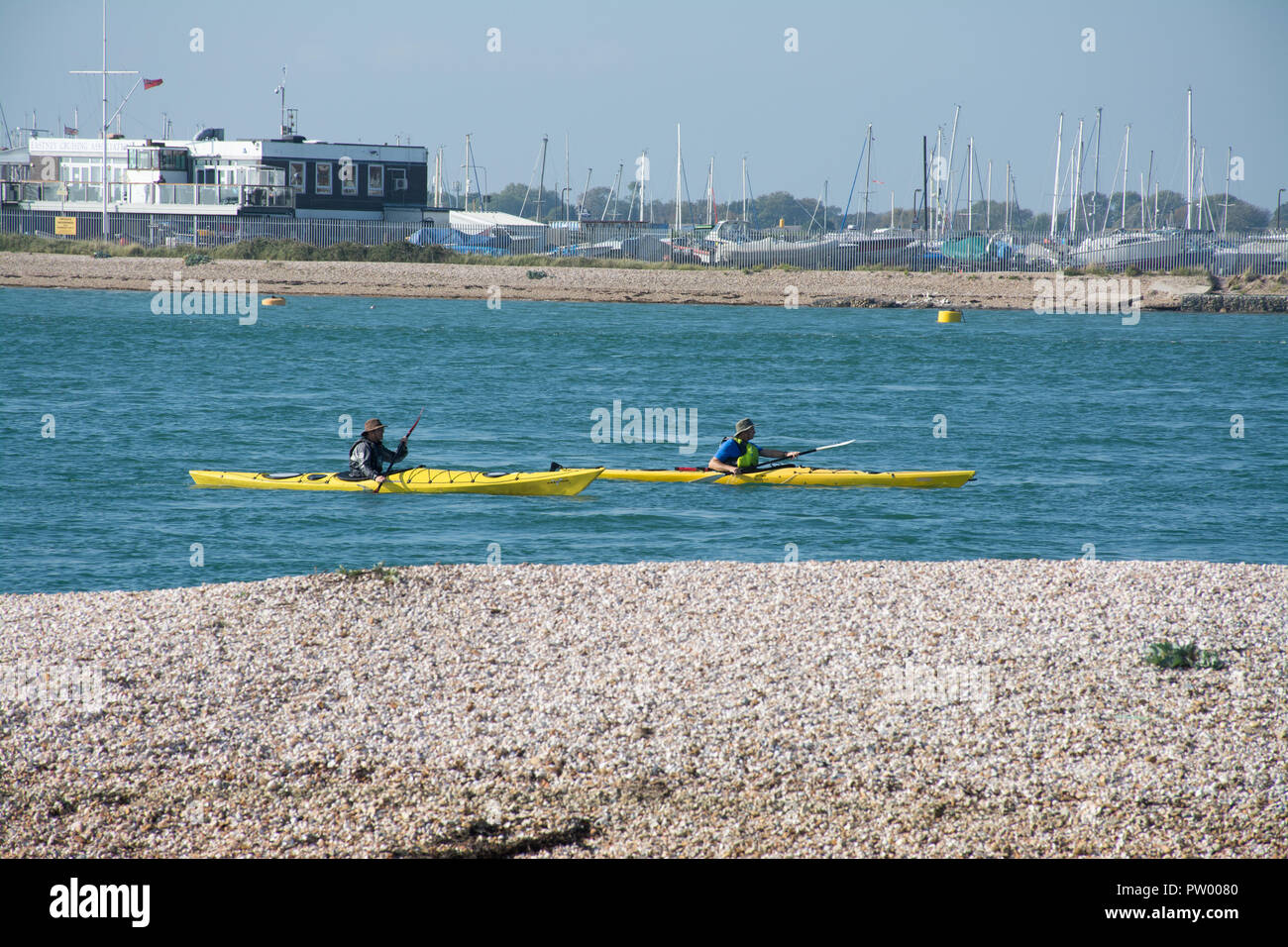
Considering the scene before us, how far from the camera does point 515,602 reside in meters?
10.2

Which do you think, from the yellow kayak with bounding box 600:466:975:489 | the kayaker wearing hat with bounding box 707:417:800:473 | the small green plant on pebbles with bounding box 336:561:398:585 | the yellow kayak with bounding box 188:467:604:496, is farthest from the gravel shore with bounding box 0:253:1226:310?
the small green plant on pebbles with bounding box 336:561:398:585

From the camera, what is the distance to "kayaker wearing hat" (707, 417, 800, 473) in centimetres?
1848

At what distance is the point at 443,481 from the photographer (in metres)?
18.1

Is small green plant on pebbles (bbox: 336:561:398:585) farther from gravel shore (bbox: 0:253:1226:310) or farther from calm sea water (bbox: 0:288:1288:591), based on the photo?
gravel shore (bbox: 0:253:1226:310)

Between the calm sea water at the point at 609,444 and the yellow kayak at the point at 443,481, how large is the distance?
0.19 meters

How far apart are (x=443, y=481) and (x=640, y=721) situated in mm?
10918

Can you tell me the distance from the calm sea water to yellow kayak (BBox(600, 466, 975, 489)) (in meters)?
0.19

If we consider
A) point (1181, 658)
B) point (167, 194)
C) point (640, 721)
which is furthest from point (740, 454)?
point (167, 194)

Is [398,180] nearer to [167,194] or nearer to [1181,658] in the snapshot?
[167,194]

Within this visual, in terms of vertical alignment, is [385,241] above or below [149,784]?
above

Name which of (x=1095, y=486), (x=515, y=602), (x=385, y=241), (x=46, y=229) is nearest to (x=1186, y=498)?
(x=1095, y=486)
